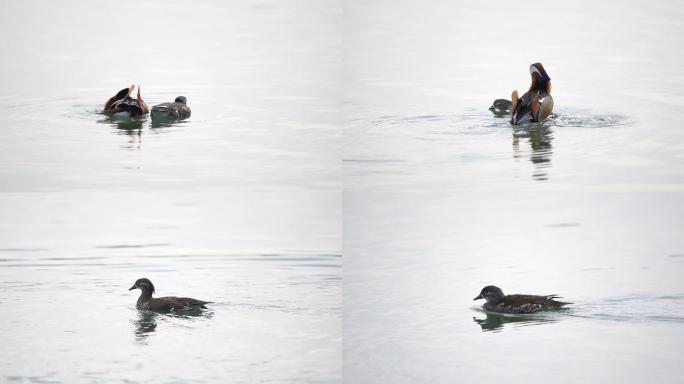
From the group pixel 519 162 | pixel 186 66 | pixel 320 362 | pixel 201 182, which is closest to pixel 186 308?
pixel 201 182

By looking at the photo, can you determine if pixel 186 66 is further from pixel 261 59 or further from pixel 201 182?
pixel 201 182

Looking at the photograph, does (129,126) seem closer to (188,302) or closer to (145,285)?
(145,285)

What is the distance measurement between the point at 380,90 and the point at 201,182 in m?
2.98

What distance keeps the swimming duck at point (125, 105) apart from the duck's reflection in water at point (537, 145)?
3.61 meters

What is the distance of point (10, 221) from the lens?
12539 mm

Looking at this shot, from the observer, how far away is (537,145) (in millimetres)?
11773

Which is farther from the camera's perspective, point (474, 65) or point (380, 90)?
point (474, 65)

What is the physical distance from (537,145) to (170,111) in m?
3.56

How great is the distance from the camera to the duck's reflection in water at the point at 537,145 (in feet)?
36.6

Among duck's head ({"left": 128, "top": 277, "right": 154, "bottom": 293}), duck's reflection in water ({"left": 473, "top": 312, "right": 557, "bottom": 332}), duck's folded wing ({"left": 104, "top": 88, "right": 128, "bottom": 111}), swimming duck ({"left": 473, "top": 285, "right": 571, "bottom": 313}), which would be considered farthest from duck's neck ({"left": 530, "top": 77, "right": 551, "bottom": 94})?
duck's head ({"left": 128, "top": 277, "right": 154, "bottom": 293})

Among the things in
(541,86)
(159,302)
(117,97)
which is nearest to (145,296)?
(159,302)

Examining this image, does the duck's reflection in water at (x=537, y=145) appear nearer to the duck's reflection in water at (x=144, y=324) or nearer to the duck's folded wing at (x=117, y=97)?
the duck's reflection in water at (x=144, y=324)

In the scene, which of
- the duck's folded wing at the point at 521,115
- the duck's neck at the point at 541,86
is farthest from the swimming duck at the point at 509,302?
the duck's neck at the point at 541,86

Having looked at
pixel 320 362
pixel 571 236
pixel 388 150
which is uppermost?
pixel 388 150
